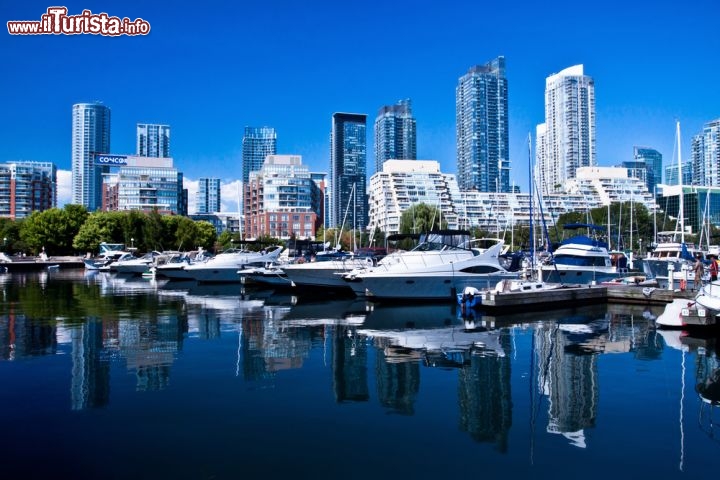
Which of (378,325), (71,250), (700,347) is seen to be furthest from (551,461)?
(71,250)

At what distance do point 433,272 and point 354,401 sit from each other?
901 inches

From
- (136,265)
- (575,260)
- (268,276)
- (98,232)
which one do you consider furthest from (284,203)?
(575,260)

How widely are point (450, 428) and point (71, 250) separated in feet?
393

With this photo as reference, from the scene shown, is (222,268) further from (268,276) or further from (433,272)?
(433,272)

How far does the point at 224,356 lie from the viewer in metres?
20.4

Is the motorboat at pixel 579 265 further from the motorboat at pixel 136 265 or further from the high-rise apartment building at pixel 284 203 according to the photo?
the high-rise apartment building at pixel 284 203

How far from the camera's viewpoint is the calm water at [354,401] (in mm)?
10750

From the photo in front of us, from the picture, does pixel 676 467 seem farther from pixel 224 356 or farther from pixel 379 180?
pixel 379 180

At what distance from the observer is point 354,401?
1484 centimetres

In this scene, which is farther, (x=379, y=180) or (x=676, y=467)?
(x=379, y=180)

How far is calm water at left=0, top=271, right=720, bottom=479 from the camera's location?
423 inches

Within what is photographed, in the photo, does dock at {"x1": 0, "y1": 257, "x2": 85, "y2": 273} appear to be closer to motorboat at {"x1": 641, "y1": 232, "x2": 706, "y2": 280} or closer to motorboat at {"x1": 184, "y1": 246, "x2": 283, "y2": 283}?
motorboat at {"x1": 184, "y1": 246, "x2": 283, "y2": 283}

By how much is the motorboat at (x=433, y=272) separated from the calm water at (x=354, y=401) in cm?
912

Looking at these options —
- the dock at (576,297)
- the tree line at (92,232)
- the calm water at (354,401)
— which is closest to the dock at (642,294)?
the dock at (576,297)
